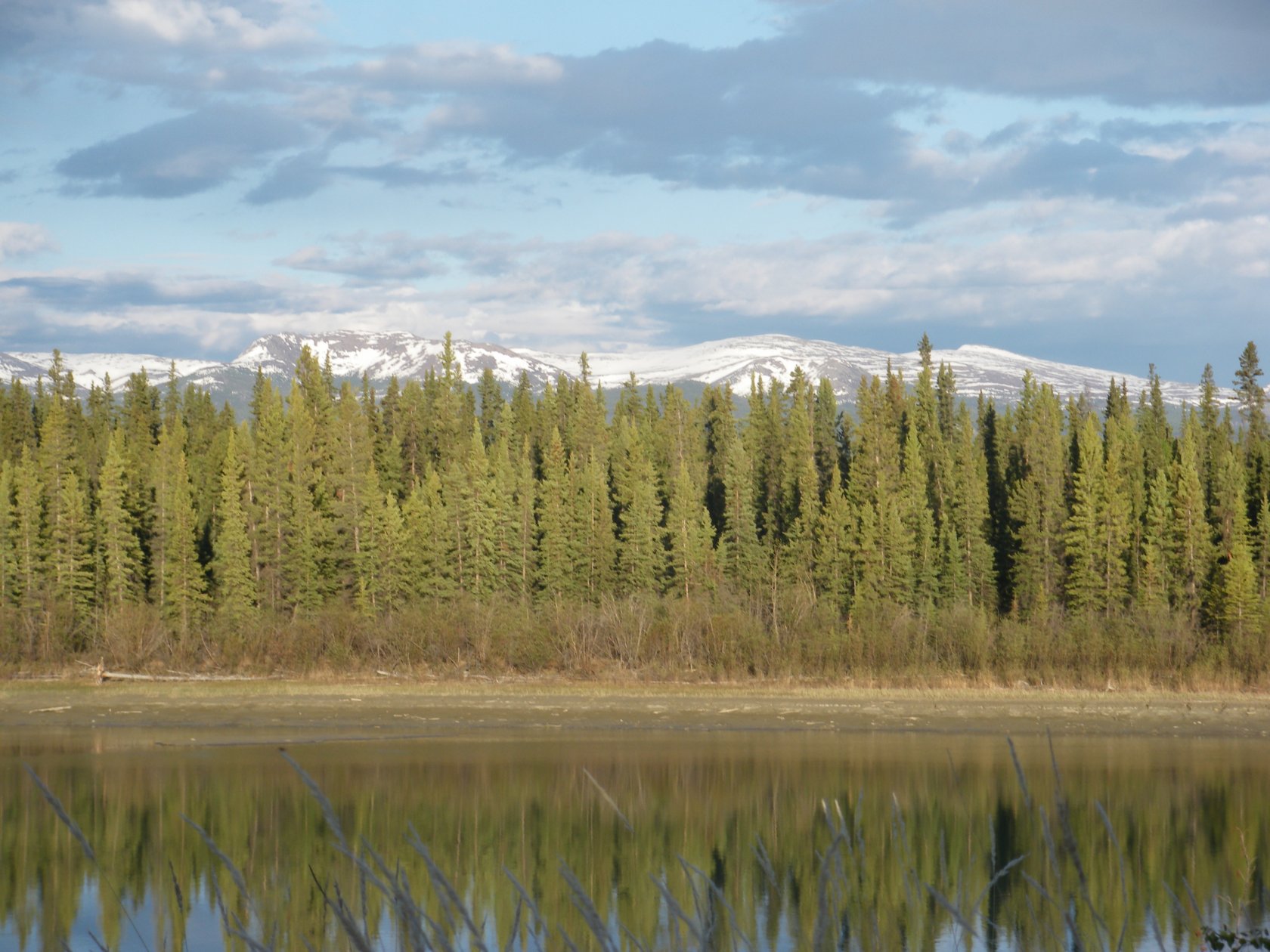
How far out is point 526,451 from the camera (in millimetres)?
101250

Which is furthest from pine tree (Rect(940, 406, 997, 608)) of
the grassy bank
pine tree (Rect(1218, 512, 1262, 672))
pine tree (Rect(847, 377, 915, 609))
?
pine tree (Rect(1218, 512, 1262, 672))

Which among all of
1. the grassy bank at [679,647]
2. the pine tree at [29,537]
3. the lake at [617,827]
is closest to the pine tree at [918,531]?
the grassy bank at [679,647]

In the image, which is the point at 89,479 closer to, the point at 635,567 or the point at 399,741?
the point at 635,567

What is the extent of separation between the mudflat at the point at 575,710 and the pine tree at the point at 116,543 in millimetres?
20281

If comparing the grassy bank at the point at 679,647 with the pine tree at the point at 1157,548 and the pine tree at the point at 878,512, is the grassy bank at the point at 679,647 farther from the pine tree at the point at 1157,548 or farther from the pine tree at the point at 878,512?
the pine tree at the point at 878,512

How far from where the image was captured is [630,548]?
8881cm

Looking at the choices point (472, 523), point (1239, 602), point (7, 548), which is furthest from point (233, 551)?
point (1239, 602)

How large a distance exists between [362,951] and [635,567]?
3303 inches

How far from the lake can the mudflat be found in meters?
1.07

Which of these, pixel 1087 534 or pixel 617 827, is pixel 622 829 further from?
pixel 1087 534

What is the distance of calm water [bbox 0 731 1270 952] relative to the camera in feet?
66.4

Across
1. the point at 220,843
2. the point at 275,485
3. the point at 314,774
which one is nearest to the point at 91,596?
the point at 275,485

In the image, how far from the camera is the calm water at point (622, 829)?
20234 millimetres

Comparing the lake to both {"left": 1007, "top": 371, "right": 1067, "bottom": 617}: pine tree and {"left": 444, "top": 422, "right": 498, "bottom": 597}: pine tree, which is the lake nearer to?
{"left": 444, "top": 422, "right": 498, "bottom": 597}: pine tree
